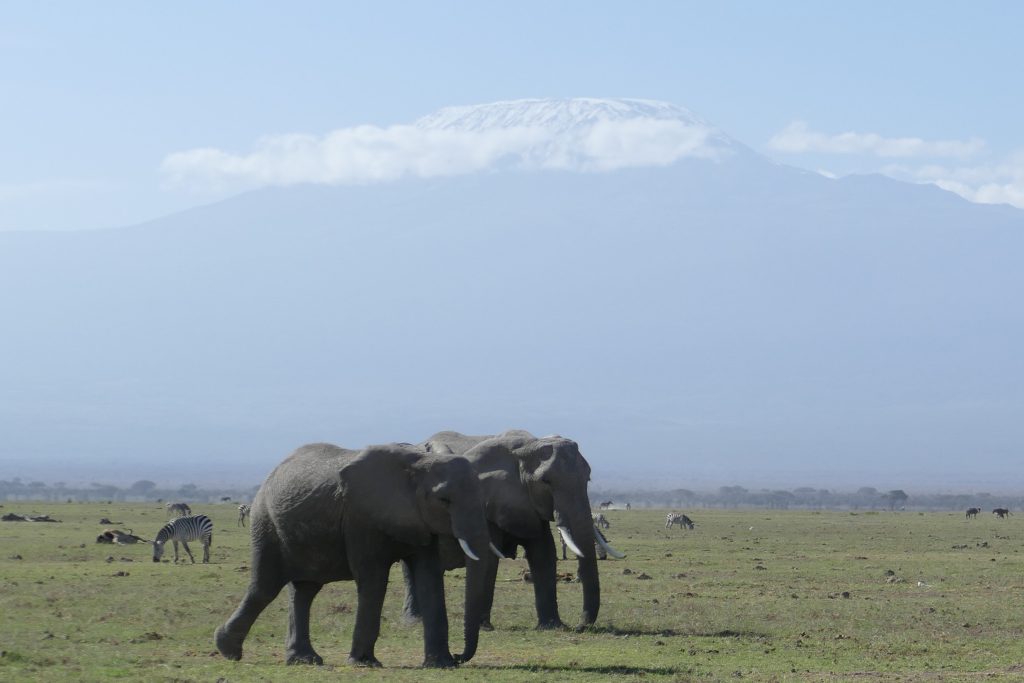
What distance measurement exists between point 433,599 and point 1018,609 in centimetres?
1440

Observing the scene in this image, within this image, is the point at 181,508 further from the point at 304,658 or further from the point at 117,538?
the point at 304,658

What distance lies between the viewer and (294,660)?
2378 centimetres

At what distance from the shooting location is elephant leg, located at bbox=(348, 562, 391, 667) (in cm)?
2312

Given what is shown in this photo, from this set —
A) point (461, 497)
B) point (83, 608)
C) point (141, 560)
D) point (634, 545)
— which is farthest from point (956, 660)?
point (634, 545)

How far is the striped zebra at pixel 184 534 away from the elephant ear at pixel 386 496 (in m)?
25.6

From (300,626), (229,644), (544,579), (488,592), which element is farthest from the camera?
(544,579)

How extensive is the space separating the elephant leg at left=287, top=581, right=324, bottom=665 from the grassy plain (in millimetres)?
510

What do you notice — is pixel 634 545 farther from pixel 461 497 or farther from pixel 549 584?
pixel 461 497

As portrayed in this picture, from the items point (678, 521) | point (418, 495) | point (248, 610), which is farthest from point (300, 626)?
point (678, 521)

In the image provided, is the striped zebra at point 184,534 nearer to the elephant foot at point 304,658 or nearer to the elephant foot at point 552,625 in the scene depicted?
the elephant foot at point 552,625

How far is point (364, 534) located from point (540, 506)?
6131 mm

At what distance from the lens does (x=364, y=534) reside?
2336 centimetres

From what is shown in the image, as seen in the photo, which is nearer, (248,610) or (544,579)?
(248,610)

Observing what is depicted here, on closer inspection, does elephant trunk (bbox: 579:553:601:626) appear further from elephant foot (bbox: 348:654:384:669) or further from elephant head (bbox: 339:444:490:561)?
elephant foot (bbox: 348:654:384:669)
